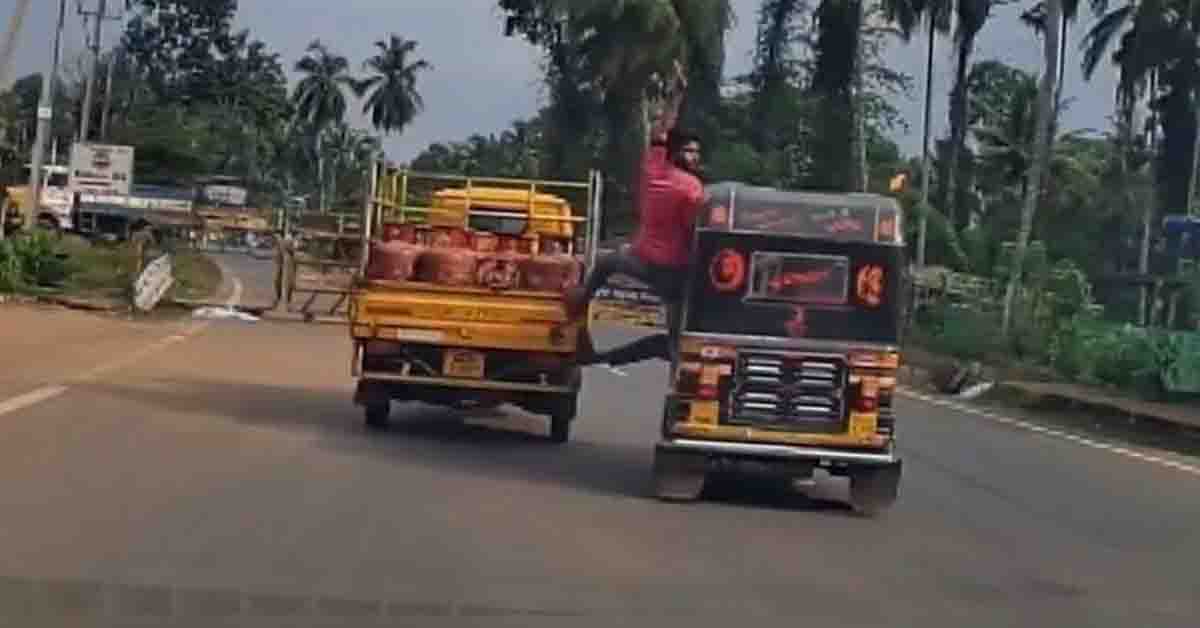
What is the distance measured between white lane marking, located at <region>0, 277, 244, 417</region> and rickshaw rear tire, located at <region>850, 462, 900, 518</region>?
305 inches

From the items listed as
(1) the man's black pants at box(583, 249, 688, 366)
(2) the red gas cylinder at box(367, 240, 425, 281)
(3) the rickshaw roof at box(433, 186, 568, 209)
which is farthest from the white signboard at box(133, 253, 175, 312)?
(1) the man's black pants at box(583, 249, 688, 366)

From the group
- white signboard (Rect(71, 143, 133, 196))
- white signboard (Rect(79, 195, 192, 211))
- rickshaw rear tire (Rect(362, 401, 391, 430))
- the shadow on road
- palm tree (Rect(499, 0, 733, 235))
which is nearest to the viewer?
the shadow on road

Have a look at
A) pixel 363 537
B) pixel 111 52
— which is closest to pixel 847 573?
pixel 363 537

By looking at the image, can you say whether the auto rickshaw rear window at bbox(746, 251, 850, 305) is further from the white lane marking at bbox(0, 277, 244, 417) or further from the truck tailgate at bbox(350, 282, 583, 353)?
the white lane marking at bbox(0, 277, 244, 417)

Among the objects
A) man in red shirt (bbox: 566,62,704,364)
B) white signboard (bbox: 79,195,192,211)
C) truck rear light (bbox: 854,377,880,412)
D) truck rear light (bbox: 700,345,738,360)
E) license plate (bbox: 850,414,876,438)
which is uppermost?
white signboard (bbox: 79,195,192,211)

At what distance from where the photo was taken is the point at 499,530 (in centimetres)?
1255

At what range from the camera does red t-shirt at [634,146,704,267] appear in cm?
1534

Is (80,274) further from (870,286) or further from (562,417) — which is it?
(870,286)

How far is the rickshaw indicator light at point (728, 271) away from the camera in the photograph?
48.2ft

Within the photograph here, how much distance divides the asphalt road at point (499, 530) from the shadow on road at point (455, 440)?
0.06m

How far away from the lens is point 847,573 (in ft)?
38.5

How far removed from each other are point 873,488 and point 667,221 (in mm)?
2592

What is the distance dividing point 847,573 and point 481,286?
23.5ft

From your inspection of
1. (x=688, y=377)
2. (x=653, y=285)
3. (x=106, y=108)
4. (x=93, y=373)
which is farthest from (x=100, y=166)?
(x=688, y=377)
